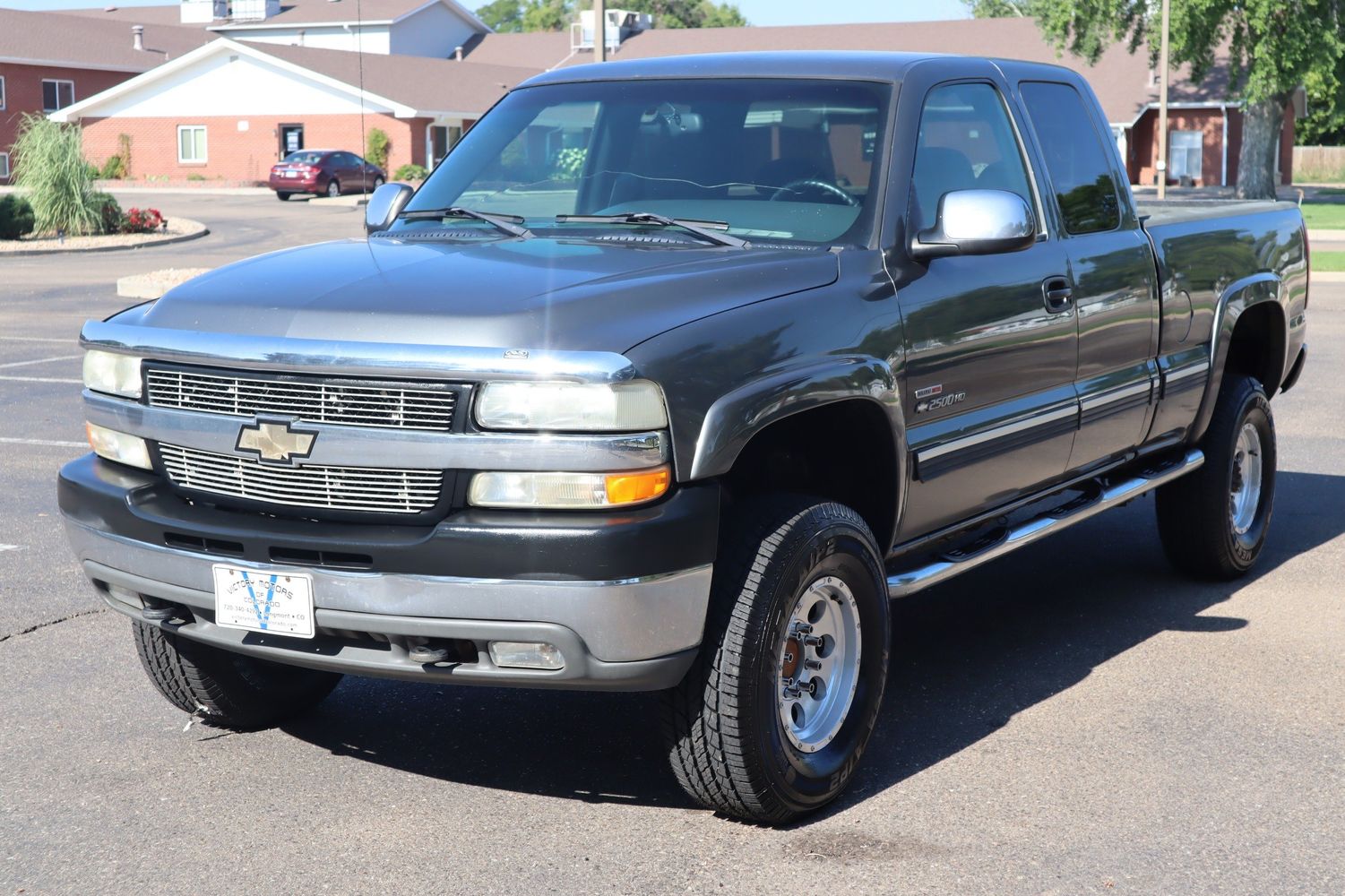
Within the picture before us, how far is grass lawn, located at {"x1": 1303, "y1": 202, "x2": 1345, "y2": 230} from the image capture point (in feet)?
121

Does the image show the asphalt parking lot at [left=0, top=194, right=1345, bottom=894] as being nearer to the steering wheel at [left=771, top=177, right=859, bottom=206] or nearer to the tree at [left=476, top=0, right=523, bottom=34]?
the steering wheel at [left=771, top=177, right=859, bottom=206]

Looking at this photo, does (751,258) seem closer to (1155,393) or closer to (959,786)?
(959,786)

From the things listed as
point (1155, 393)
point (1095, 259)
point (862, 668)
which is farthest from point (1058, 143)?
point (862, 668)

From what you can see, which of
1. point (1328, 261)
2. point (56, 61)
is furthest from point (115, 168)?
point (1328, 261)

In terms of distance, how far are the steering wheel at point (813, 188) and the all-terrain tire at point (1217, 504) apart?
265 cm

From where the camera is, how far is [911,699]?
540 centimetres

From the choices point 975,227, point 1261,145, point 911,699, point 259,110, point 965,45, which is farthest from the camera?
point 965,45

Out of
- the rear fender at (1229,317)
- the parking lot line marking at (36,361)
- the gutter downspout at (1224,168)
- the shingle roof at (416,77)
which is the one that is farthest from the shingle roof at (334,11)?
the rear fender at (1229,317)

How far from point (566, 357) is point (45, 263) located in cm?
2675

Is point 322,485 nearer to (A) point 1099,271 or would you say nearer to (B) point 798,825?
(B) point 798,825

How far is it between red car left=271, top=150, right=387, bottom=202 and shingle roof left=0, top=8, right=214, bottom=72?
16.3 m

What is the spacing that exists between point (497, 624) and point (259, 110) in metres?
60.3

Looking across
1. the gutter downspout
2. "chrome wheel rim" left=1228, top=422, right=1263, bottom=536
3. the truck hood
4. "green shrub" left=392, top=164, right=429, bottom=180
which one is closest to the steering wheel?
the truck hood

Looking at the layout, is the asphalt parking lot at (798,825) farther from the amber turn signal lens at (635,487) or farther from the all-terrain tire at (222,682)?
the amber turn signal lens at (635,487)
